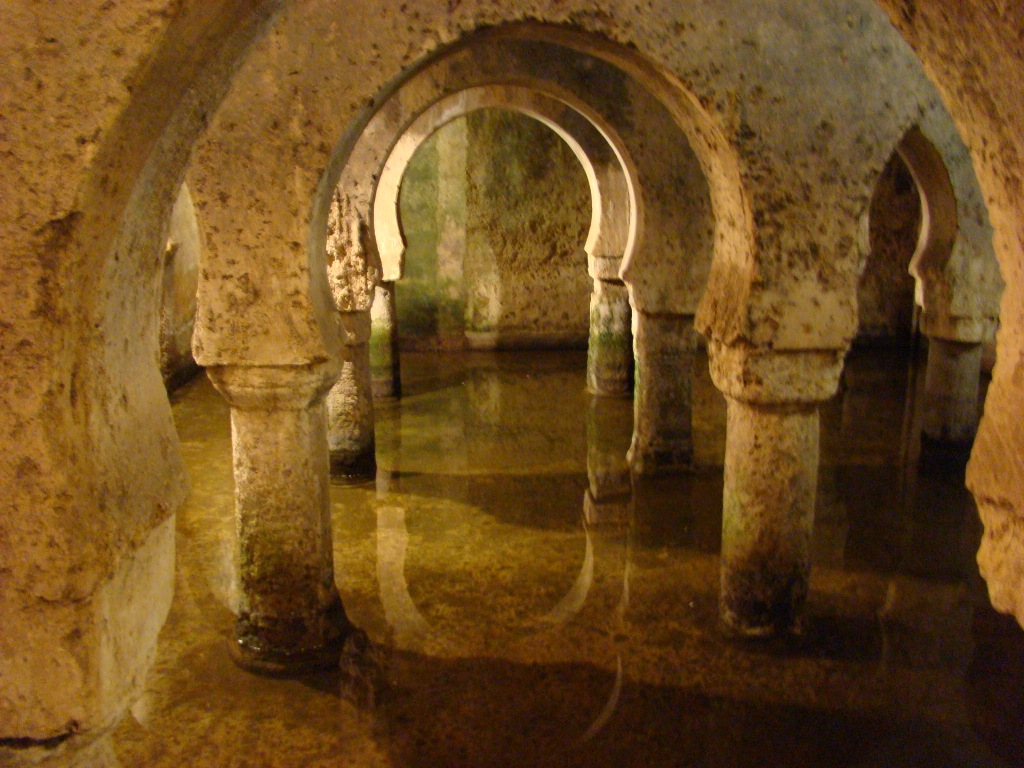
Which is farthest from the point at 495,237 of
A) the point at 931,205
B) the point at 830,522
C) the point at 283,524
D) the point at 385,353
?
the point at 283,524

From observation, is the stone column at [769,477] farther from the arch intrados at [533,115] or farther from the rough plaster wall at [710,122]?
the arch intrados at [533,115]

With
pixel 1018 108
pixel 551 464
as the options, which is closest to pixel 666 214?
pixel 551 464

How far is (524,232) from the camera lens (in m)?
11.9

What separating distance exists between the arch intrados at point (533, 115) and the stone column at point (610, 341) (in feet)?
2.51

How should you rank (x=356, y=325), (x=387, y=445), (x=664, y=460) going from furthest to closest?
(x=387, y=445) < (x=664, y=460) < (x=356, y=325)

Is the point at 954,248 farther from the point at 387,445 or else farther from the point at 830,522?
the point at 387,445

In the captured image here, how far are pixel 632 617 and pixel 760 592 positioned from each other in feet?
2.27

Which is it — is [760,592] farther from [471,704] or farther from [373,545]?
[373,545]

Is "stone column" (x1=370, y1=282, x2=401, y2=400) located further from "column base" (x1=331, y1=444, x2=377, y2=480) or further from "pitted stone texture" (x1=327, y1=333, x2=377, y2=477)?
"column base" (x1=331, y1=444, x2=377, y2=480)

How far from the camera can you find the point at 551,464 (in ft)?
23.2

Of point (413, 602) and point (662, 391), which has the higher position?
point (662, 391)

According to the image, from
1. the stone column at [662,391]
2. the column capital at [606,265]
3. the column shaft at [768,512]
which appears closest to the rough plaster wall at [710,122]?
the column shaft at [768,512]

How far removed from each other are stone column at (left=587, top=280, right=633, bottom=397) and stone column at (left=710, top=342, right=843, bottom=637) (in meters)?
4.54

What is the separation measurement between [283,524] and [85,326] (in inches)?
107
